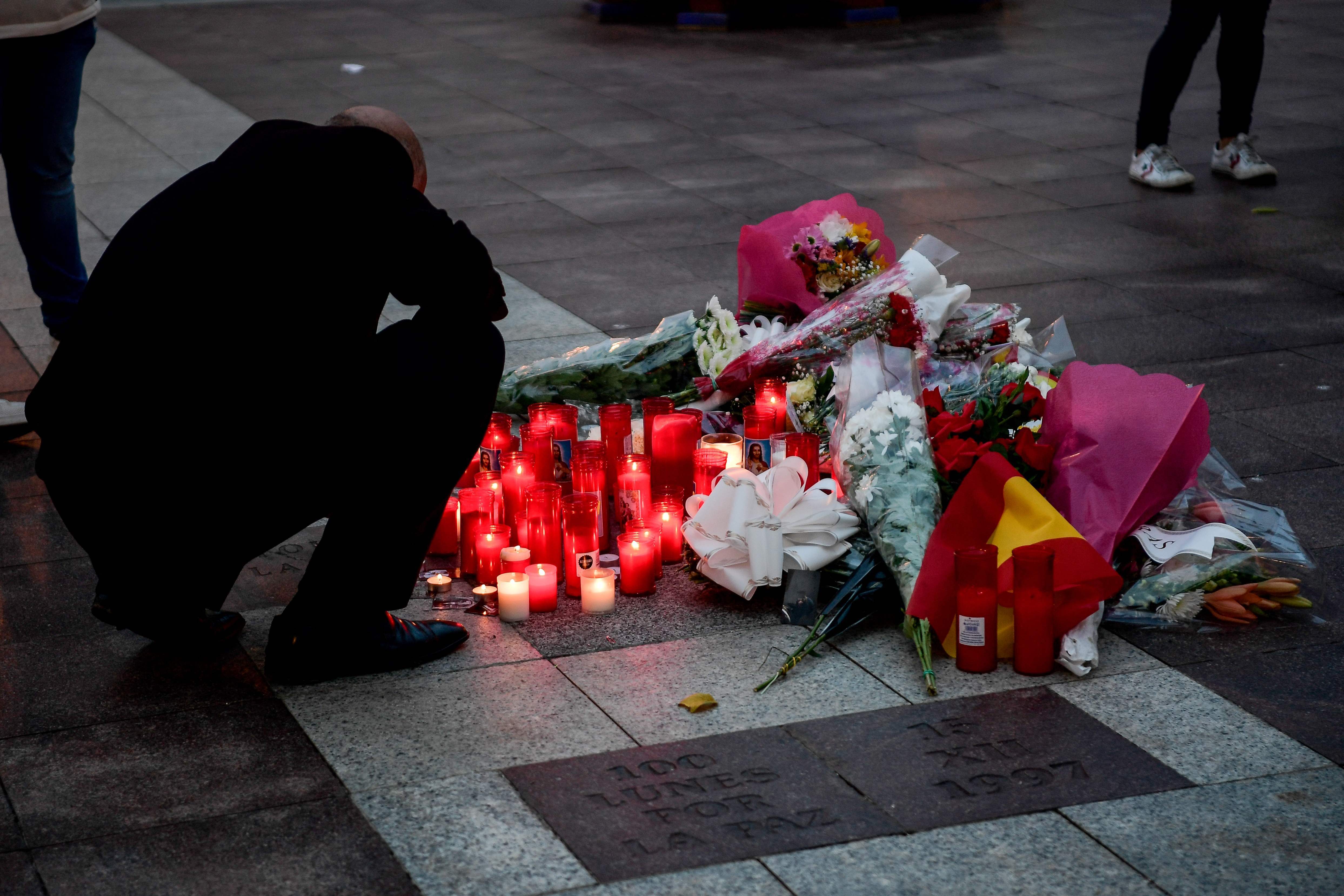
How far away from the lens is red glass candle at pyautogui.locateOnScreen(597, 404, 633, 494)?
4.15 metres

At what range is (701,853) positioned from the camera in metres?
2.62

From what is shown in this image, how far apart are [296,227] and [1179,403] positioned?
6.49 feet

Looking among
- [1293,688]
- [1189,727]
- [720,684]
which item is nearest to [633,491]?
[720,684]

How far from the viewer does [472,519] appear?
12.5 ft

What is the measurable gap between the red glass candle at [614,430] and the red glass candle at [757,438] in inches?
12.6

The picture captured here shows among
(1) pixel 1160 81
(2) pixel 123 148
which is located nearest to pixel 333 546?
(1) pixel 1160 81

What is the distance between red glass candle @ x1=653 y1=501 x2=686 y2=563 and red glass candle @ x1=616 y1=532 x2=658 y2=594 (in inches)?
6.8

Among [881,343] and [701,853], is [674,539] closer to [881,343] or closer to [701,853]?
[881,343]

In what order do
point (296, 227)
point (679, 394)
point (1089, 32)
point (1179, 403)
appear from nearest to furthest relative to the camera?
point (296, 227) → point (1179, 403) → point (679, 394) → point (1089, 32)

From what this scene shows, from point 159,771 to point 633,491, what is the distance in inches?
55.2

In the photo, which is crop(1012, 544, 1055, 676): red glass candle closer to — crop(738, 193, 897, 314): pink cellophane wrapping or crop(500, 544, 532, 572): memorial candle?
crop(500, 544, 532, 572): memorial candle

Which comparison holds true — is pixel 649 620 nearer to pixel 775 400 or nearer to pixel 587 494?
pixel 587 494

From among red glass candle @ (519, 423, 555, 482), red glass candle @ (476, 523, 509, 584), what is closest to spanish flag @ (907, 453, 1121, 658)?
red glass candle @ (476, 523, 509, 584)

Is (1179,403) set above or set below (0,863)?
above
